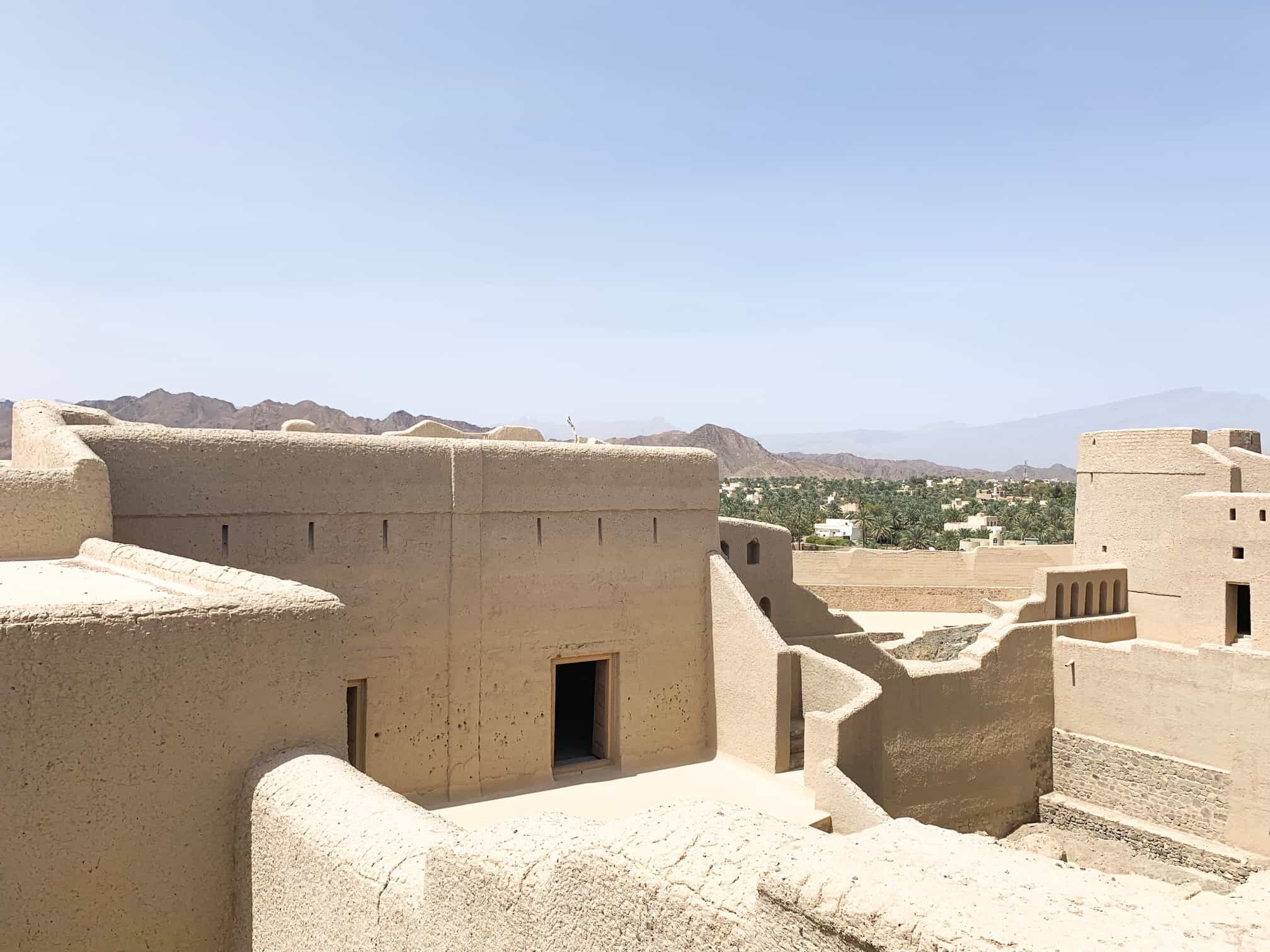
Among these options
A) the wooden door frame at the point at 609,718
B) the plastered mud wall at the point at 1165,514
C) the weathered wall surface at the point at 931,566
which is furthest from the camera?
the weathered wall surface at the point at 931,566

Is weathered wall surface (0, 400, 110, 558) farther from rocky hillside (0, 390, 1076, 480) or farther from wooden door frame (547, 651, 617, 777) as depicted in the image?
rocky hillside (0, 390, 1076, 480)

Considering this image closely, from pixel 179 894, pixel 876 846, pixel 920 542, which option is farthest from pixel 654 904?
pixel 920 542

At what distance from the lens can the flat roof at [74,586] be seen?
4699 millimetres

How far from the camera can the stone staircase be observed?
10391 mm

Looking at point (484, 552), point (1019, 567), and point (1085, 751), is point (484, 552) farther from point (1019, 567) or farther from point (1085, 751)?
point (1019, 567)

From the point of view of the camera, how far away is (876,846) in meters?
2.90

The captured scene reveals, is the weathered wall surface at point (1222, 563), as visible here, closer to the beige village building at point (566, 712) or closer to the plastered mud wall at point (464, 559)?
the beige village building at point (566, 712)

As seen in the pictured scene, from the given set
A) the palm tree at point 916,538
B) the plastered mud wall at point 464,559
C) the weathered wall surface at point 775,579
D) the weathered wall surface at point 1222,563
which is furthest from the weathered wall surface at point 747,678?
the palm tree at point 916,538

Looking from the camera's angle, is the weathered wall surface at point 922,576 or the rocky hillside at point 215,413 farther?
the rocky hillside at point 215,413

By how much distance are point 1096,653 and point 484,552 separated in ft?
31.5

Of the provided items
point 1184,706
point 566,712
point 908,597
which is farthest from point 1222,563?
point 566,712

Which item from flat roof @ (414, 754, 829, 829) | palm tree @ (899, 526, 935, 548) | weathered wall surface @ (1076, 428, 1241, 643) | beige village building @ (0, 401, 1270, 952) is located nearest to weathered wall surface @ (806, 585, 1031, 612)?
beige village building @ (0, 401, 1270, 952)

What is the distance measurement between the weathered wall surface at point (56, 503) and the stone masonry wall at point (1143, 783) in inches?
518

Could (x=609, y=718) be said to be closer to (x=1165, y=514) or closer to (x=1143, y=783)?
(x=1143, y=783)
